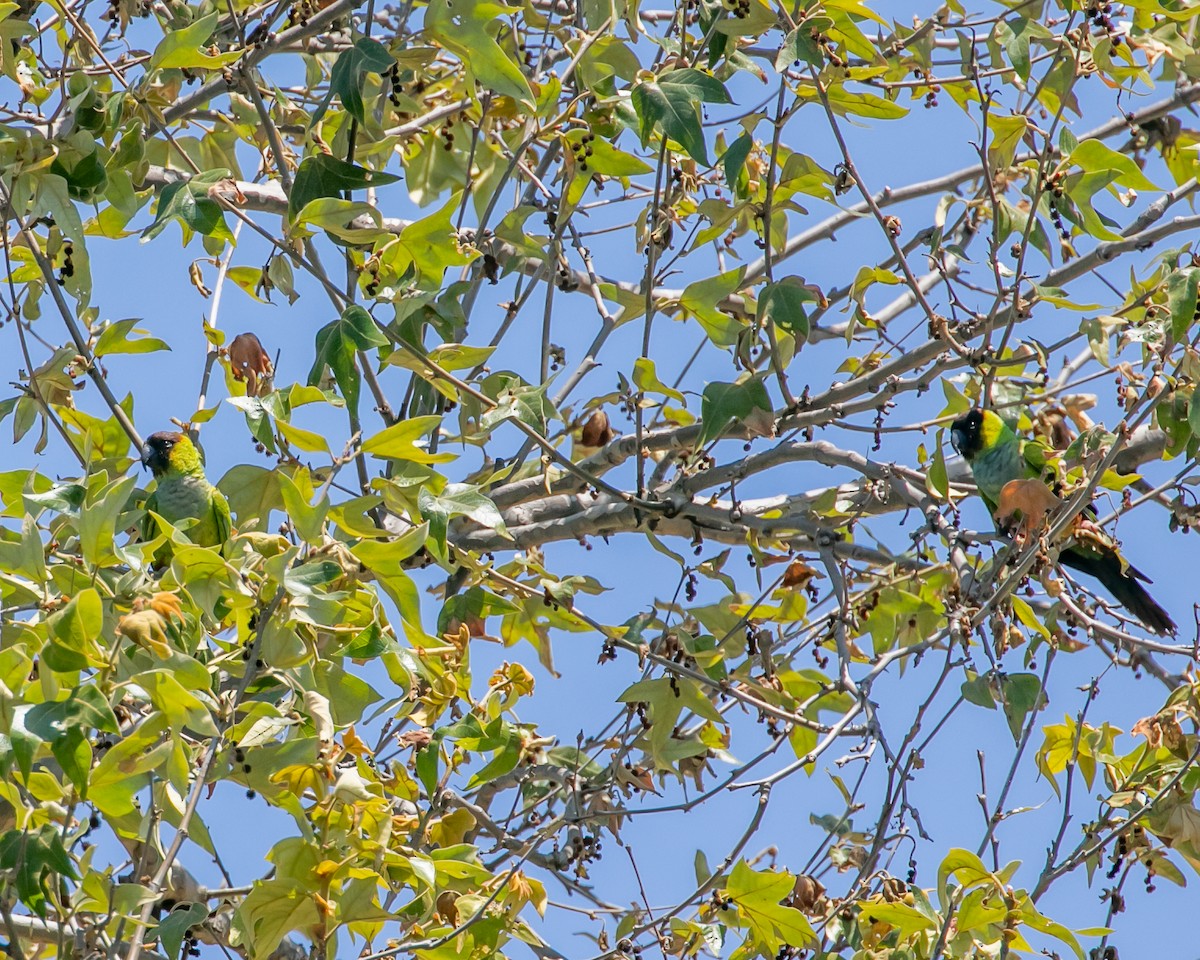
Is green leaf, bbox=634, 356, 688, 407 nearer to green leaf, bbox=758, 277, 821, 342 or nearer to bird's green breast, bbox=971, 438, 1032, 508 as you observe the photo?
green leaf, bbox=758, 277, 821, 342

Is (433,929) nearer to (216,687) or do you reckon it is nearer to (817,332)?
(216,687)

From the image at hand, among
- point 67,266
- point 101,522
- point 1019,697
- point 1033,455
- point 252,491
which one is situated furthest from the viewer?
point 1033,455

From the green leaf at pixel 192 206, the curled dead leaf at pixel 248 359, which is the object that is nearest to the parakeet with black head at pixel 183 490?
the curled dead leaf at pixel 248 359

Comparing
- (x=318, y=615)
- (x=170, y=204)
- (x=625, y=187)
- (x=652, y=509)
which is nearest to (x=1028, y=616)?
(x=652, y=509)

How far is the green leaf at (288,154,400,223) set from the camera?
2.57 m

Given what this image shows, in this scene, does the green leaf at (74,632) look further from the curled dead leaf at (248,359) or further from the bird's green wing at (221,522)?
the bird's green wing at (221,522)

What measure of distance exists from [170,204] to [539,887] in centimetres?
152

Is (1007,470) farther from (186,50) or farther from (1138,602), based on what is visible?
(186,50)

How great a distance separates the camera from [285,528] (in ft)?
8.53

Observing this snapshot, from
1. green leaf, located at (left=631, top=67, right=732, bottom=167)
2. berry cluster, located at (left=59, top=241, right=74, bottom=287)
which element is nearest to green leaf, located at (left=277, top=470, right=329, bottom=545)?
green leaf, located at (left=631, top=67, right=732, bottom=167)

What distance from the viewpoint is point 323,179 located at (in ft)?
8.48

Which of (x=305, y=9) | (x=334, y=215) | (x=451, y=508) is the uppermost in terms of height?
(x=305, y=9)

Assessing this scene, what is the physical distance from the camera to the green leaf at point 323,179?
2566mm

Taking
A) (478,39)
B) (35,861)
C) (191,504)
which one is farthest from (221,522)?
(478,39)
